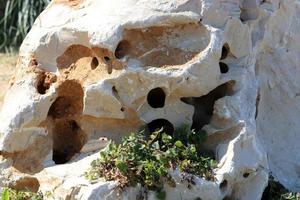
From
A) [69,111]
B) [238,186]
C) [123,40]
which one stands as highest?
[123,40]

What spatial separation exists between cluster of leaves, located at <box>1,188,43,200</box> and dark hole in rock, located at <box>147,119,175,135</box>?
78 cm

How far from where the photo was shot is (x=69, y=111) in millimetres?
5211

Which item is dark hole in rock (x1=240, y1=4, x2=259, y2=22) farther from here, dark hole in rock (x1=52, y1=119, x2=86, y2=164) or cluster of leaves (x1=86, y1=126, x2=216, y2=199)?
dark hole in rock (x1=52, y1=119, x2=86, y2=164)

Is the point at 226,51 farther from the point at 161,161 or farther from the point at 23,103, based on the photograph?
the point at 23,103

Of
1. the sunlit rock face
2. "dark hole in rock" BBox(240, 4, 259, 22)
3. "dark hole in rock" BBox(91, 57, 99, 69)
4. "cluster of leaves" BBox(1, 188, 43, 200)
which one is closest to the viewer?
"cluster of leaves" BBox(1, 188, 43, 200)

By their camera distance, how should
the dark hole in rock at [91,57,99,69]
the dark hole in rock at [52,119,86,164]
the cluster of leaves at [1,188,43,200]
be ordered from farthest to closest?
the dark hole in rock at [52,119,86,164] < the dark hole in rock at [91,57,99,69] < the cluster of leaves at [1,188,43,200]

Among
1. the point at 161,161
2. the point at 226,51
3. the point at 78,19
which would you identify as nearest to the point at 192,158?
the point at 161,161

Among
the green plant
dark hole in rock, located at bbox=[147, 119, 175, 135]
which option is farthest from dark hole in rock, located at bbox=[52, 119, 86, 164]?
the green plant

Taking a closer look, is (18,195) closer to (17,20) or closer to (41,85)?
(41,85)

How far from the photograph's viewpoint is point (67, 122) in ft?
17.2

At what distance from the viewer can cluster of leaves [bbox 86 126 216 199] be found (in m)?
4.72

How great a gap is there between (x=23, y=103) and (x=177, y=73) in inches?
36.1

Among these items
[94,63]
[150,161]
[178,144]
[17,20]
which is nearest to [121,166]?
[150,161]

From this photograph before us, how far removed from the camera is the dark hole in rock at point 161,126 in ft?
17.0
